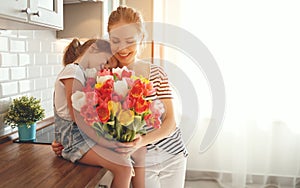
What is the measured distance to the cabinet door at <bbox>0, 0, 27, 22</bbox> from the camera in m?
1.05

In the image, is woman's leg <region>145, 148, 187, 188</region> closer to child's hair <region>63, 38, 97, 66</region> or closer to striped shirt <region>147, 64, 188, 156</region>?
striped shirt <region>147, 64, 188, 156</region>

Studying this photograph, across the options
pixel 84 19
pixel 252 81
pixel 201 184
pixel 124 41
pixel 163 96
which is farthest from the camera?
pixel 201 184

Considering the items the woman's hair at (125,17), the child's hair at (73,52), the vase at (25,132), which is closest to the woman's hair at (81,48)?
the child's hair at (73,52)

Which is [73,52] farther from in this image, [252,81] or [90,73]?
[252,81]

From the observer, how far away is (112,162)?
4.15 feet

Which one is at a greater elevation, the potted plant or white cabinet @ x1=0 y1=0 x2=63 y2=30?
white cabinet @ x1=0 y1=0 x2=63 y2=30

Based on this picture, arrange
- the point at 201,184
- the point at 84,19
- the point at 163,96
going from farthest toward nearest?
the point at 201,184 → the point at 84,19 → the point at 163,96

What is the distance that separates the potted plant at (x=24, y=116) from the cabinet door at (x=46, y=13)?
0.46m

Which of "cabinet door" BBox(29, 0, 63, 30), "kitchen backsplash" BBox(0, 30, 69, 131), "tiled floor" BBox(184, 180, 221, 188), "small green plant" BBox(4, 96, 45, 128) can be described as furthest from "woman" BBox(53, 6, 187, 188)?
"tiled floor" BBox(184, 180, 221, 188)

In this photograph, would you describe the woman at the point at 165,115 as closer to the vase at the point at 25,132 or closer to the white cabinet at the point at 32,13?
the white cabinet at the point at 32,13

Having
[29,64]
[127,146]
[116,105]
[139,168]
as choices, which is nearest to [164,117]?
[139,168]

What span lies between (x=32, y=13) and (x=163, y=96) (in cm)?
69

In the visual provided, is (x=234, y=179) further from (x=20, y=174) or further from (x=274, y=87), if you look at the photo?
(x=20, y=174)

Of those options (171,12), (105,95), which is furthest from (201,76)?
(105,95)
